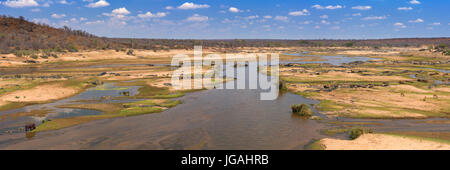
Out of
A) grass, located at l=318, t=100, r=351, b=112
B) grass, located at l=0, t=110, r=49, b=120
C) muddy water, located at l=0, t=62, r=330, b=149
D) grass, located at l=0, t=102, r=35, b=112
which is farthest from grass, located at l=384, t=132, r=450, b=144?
grass, located at l=0, t=102, r=35, b=112

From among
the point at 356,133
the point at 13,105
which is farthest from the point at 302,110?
the point at 13,105

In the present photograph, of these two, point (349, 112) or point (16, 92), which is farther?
point (16, 92)

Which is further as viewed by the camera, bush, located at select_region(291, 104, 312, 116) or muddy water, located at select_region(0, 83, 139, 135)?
bush, located at select_region(291, 104, 312, 116)

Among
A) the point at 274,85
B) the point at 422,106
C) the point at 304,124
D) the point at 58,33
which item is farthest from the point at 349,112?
the point at 58,33

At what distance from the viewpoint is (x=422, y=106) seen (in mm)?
24734

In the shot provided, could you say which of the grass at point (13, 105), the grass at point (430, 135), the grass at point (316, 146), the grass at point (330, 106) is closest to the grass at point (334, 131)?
the grass at point (316, 146)

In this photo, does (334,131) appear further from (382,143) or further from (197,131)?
(197,131)

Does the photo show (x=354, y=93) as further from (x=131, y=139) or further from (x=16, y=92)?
(x=16, y=92)

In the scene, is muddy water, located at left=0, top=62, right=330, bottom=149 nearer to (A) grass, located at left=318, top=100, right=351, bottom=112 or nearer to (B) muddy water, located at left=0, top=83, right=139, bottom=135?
(B) muddy water, located at left=0, top=83, right=139, bottom=135

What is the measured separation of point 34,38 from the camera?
3452 inches

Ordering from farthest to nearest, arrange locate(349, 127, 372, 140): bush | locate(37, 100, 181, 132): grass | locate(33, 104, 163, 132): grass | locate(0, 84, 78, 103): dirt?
locate(0, 84, 78, 103): dirt → locate(37, 100, 181, 132): grass → locate(33, 104, 163, 132): grass → locate(349, 127, 372, 140): bush

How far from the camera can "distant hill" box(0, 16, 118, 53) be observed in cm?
7647

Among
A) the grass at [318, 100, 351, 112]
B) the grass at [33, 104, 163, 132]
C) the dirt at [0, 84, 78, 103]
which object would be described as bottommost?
the grass at [33, 104, 163, 132]
